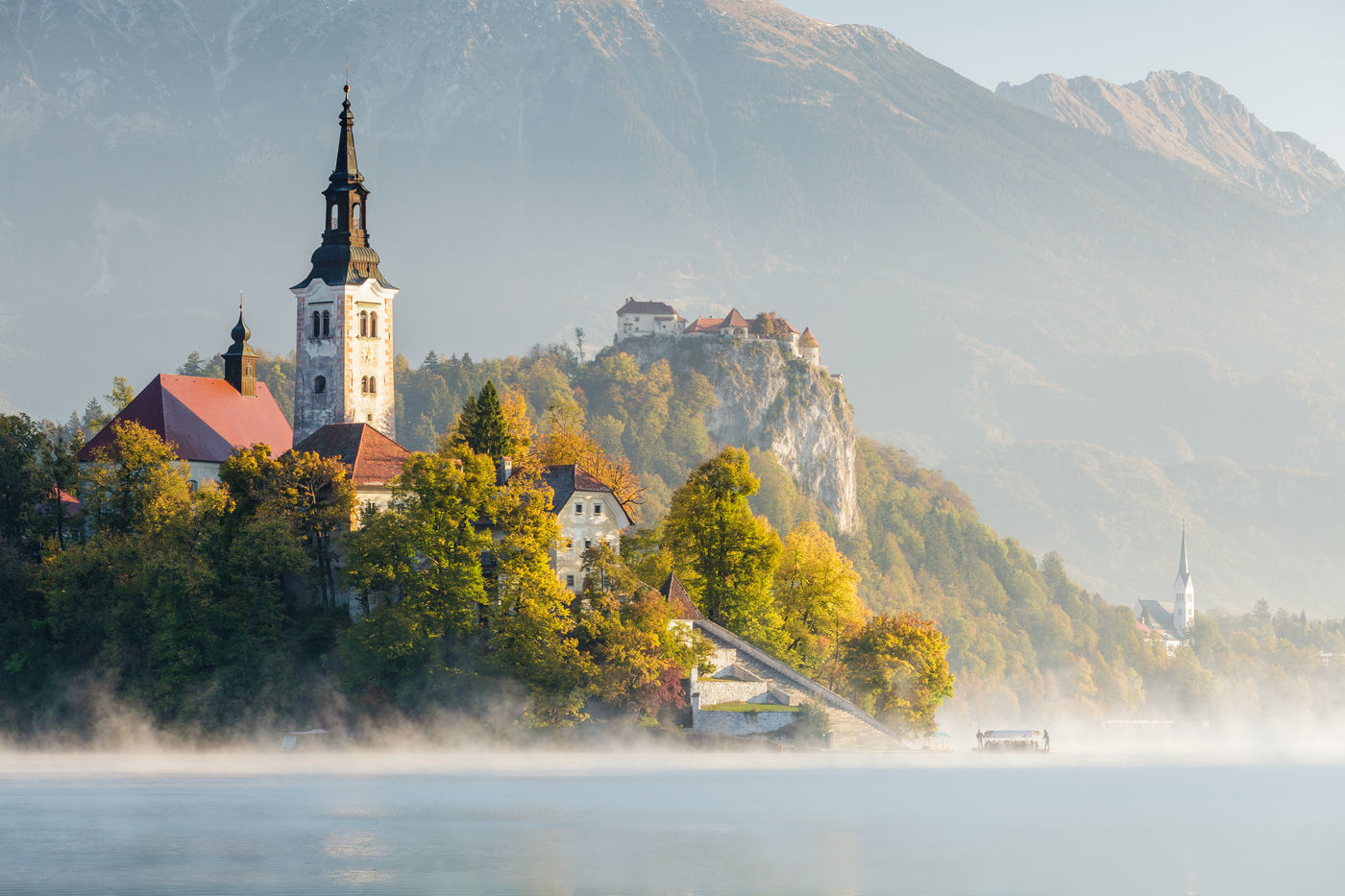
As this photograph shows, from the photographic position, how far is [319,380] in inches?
3895

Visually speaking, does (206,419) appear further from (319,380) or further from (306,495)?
(306,495)

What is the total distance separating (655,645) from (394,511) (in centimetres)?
1272

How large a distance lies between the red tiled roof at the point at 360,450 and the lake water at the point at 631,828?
14.6m

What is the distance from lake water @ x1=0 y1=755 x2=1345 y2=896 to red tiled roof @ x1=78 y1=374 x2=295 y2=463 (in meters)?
19.9

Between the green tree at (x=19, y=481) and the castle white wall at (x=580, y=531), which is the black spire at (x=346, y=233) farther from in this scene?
the castle white wall at (x=580, y=531)

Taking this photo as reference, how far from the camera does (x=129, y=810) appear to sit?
58969 millimetres

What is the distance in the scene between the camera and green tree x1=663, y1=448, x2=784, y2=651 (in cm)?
8719

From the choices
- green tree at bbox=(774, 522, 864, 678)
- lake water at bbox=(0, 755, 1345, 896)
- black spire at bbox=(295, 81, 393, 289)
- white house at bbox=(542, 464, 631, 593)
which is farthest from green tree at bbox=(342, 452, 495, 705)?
black spire at bbox=(295, 81, 393, 289)

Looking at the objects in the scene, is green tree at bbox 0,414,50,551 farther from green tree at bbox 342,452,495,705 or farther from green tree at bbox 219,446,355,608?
green tree at bbox 342,452,495,705

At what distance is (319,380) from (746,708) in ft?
104

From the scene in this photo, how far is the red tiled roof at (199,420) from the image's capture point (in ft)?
303

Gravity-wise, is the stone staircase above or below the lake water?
above

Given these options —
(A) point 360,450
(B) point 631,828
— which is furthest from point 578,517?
(B) point 631,828

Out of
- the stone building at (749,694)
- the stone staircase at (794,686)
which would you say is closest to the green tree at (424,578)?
the stone building at (749,694)
